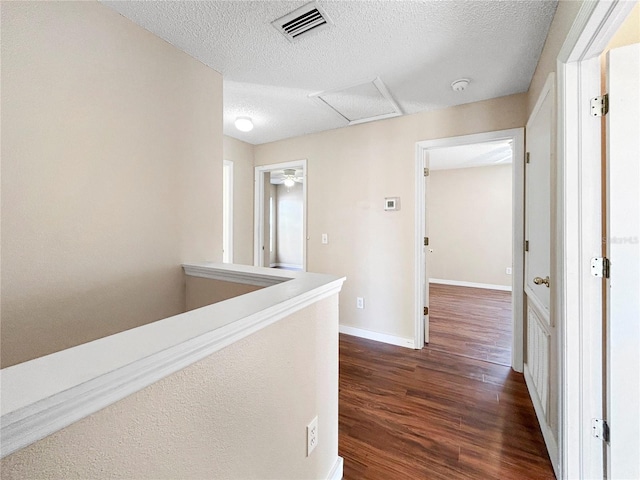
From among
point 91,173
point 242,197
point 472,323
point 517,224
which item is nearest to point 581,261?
point 517,224

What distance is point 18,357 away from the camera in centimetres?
119

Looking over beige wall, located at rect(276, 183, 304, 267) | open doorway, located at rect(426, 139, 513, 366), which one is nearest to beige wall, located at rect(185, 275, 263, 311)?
open doorway, located at rect(426, 139, 513, 366)

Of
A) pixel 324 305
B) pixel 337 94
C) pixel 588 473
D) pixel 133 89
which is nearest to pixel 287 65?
pixel 337 94

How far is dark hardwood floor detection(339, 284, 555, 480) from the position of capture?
55.7 inches

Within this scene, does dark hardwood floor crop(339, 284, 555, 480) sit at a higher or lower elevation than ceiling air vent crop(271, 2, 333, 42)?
lower

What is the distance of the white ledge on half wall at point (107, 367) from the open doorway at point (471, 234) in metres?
3.35

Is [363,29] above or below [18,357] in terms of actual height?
above

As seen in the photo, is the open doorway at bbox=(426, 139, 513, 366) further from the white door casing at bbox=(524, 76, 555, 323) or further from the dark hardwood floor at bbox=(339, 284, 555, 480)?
the white door casing at bbox=(524, 76, 555, 323)

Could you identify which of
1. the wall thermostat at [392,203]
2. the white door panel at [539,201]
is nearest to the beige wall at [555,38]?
the white door panel at [539,201]

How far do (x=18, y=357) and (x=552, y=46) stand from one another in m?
2.96

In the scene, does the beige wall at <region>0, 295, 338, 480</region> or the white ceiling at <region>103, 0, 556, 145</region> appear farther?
the white ceiling at <region>103, 0, 556, 145</region>

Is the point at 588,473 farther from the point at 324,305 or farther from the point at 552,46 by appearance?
the point at 552,46

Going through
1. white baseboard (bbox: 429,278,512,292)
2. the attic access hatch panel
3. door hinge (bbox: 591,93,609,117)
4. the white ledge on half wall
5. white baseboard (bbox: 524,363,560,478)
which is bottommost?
white baseboard (bbox: 524,363,560,478)

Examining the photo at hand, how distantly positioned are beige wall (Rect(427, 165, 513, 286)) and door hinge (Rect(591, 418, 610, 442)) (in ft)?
13.7
